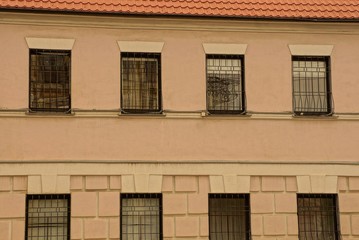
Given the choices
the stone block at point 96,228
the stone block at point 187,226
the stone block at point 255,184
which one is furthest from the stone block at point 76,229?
the stone block at point 255,184

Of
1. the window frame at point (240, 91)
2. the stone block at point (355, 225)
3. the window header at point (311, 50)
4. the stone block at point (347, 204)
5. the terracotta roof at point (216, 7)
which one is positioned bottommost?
the stone block at point (355, 225)

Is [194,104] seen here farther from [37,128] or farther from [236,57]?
[37,128]

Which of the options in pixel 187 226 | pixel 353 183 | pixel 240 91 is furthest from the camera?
pixel 240 91

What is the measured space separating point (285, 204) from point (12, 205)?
6.09 meters

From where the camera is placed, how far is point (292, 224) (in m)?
17.5

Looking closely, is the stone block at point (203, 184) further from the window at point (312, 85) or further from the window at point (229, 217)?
the window at point (312, 85)

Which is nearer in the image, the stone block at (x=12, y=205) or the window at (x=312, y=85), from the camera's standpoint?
the stone block at (x=12, y=205)

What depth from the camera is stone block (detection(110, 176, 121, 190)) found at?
1697 centimetres

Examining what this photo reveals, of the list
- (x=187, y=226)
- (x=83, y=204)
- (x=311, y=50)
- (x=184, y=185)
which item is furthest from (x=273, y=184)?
(x=83, y=204)

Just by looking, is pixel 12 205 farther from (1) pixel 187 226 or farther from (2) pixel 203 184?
(2) pixel 203 184

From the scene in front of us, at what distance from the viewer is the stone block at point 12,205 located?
1647cm

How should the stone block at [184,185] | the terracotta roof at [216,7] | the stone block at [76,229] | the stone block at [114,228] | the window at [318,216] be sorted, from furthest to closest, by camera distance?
1. the window at [318,216]
2. the terracotta roof at [216,7]
3. the stone block at [184,185]
4. the stone block at [114,228]
5. the stone block at [76,229]

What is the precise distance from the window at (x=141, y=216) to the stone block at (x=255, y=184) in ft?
6.92

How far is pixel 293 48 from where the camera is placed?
18141 millimetres
